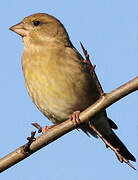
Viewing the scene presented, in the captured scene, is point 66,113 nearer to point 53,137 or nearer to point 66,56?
point 66,56

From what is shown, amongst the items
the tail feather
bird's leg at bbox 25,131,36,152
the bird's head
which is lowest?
the tail feather

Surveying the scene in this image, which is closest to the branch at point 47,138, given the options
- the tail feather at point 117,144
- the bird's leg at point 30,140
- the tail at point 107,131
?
the bird's leg at point 30,140

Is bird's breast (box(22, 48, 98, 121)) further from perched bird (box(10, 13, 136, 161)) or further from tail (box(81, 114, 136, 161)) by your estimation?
tail (box(81, 114, 136, 161))

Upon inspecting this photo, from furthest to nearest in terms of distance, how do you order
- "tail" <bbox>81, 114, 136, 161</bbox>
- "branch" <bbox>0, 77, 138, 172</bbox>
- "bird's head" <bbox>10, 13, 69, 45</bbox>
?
"bird's head" <bbox>10, 13, 69, 45</bbox>, "tail" <bbox>81, 114, 136, 161</bbox>, "branch" <bbox>0, 77, 138, 172</bbox>

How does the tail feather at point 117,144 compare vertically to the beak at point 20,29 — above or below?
below

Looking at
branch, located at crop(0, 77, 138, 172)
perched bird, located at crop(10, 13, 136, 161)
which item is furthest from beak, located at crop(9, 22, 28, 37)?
branch, located at crop(0, 77, 138, 172)

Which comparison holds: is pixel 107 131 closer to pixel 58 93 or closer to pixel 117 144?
pixel 117 144

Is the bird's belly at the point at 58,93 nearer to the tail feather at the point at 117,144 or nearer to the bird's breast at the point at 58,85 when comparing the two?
the bird's breast at the point at 58,85

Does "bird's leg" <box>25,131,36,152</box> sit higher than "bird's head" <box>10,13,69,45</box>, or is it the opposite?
"bird's head" <box>10,13,69,45</box>

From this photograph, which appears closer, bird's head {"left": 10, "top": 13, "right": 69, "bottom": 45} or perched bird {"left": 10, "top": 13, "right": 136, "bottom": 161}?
perched bird {"left": 10, "top": 13, "right": 136, "bottom": 161}
